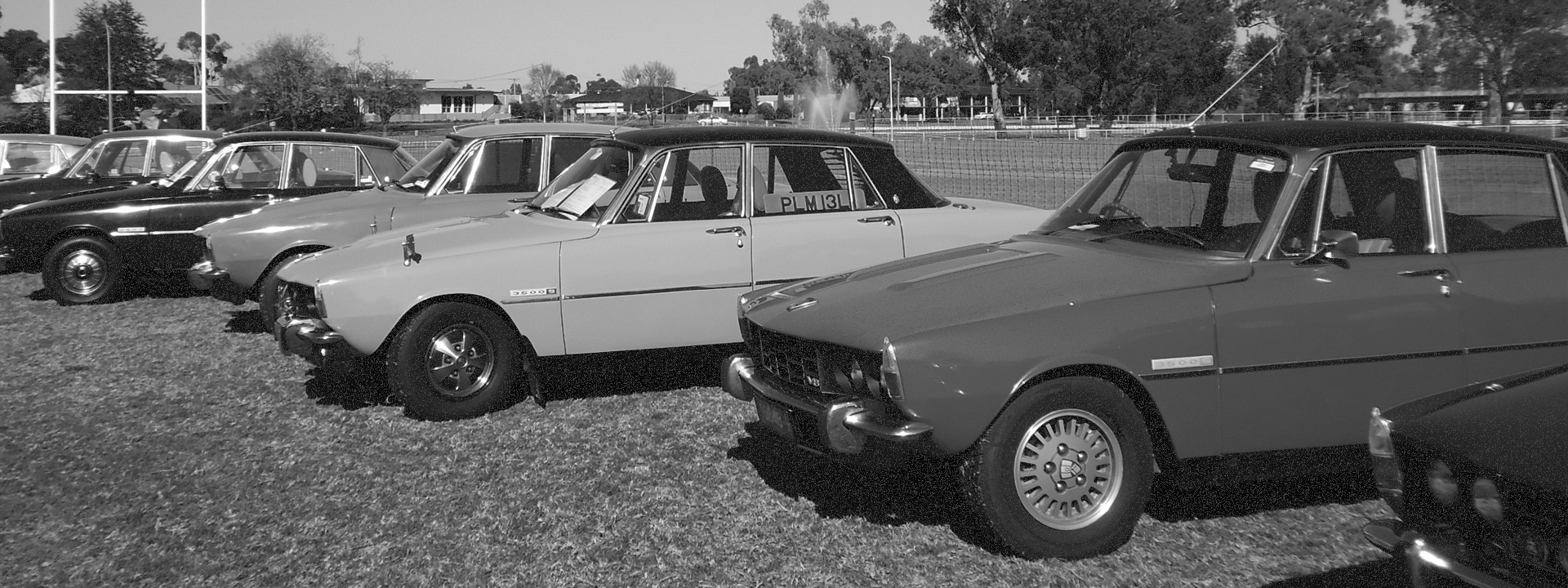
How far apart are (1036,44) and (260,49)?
39090 millimetres

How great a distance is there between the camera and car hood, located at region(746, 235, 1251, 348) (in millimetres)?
4234

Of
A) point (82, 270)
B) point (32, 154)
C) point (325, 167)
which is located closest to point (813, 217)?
→ point (325, 167)

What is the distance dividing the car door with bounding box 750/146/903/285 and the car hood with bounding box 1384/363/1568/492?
395cm

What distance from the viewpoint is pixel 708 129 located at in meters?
7.38

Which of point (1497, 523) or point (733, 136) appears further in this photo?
point (733, 136)

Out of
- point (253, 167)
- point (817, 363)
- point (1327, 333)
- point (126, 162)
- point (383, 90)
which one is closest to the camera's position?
point (1327, 333)

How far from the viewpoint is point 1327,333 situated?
14.4ft

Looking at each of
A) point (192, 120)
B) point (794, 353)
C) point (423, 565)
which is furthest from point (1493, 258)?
point (192, 120)

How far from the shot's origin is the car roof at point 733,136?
7.12m

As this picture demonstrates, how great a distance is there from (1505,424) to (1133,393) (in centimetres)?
139

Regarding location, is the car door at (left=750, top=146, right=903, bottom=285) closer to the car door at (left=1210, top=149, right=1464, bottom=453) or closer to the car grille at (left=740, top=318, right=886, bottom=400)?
the car grille at (left=740, top=318, right=886, bottom=400)

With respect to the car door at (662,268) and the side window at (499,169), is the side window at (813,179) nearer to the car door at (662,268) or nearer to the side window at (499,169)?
the car door at (662,268)

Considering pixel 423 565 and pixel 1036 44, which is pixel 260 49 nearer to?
pixel 1036 44

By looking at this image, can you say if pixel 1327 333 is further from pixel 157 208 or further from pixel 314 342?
pixel 157 208
